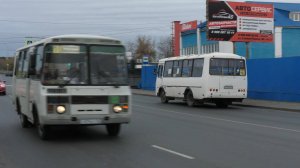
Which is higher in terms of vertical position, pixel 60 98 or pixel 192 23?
pixel 192 23

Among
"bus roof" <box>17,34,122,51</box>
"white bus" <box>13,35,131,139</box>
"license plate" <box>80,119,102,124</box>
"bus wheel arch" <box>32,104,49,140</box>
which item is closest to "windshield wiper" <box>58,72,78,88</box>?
"white bus" <box>13,35,131,139</box>

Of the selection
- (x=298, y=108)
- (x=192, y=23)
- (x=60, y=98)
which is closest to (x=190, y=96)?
(x=298, y=108)

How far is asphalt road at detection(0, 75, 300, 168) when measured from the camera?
900cm

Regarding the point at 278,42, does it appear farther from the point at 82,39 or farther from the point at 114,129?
the point at 82,39

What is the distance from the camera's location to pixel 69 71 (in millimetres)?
11625

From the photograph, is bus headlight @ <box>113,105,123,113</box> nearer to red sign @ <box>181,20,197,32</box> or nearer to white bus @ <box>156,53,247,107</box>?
white bus @ <box>156,53,247,107</box>

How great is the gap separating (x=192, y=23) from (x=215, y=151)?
2174 inches

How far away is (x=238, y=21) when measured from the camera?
119 ft

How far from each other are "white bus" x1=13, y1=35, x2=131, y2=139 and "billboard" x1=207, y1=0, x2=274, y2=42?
79.8ft

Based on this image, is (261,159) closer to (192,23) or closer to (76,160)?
(76,160)

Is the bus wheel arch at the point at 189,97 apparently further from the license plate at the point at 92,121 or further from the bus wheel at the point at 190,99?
the license plate at the point at 92,121

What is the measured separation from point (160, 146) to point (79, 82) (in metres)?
2.47

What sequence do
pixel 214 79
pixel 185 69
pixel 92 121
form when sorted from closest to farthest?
pixel 92 121
pixel 214 79
pixel 185 69

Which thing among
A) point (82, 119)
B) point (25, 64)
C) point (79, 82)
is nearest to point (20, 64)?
point (25, 64)
